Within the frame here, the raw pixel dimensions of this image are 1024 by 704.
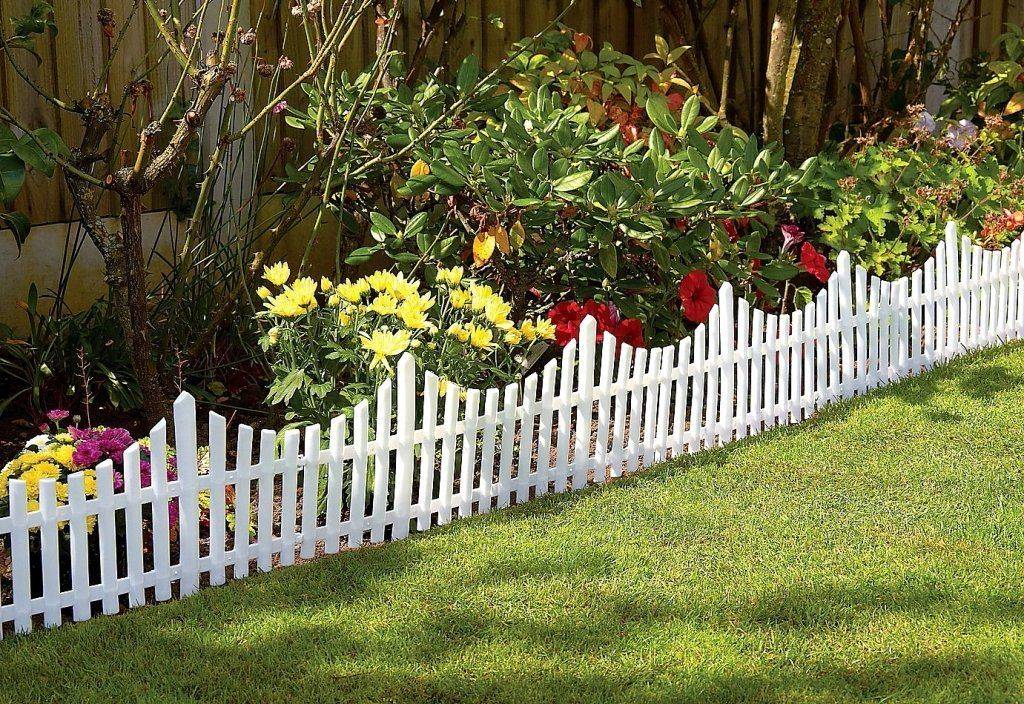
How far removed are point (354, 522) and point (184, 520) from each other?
525 millimetres

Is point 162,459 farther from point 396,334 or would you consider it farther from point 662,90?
point 662,90

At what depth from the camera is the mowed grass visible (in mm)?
2895

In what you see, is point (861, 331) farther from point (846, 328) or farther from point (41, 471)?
point (41, 471)

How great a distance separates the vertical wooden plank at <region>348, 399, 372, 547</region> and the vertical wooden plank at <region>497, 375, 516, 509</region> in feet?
1.55

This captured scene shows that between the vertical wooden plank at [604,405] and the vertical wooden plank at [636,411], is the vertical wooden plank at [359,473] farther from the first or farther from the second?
the vertical wooden plank at [636,411]

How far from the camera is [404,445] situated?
3.71 metres

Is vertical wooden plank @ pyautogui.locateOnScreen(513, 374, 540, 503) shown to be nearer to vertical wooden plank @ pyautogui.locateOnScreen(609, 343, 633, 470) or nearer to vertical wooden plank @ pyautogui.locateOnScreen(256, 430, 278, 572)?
vertical wooden plank @ pyautogui.locateOnScreen(609, 343, 633, 470)

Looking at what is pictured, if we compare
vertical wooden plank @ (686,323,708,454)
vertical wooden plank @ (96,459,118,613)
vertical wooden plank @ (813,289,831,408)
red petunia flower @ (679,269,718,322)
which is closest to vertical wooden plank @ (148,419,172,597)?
vertical wooden plank @ (96,459,118,613)

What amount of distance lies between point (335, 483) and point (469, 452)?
1.49ft

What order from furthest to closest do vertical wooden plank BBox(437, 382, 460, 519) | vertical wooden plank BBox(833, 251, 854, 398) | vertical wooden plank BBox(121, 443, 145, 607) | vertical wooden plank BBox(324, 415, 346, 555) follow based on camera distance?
vertical wooden plank BBox(833, 251, 854, 398) < vertical wooden plank BBox(437, 382, 460, 519) < vertical wooden plank BBox(324, 415, 346, 555) < vertical wooden plank BBox(121, 443, 145, 607)

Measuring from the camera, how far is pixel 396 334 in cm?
394

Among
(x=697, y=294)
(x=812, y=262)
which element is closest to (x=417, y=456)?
(x=697, y=294)

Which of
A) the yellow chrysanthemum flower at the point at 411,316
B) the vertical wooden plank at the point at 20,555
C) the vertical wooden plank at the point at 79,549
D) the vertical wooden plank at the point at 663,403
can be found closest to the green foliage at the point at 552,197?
the vertical wooden plank at the point at 663,403

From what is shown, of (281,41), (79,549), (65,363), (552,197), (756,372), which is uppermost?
(281,41)
